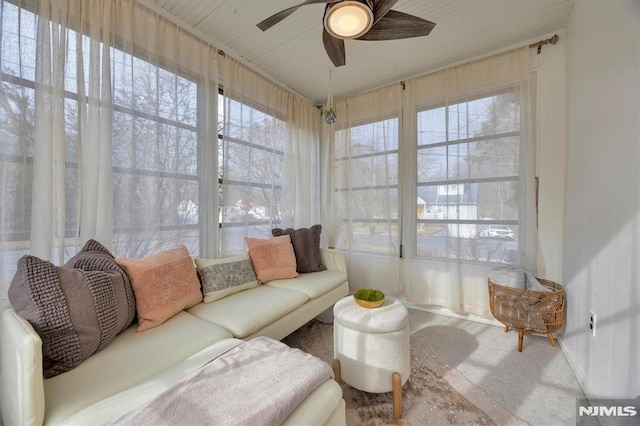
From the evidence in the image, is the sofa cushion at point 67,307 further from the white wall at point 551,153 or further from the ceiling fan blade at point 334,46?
the white wall at point 551,153

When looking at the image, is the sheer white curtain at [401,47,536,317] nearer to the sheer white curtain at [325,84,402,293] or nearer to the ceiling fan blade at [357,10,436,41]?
the sheer white curtain at [325,84,402,293]

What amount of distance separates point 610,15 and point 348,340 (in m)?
2.35

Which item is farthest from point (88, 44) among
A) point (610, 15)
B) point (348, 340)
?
point (610, 15)

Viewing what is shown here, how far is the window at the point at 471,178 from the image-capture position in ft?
7.61

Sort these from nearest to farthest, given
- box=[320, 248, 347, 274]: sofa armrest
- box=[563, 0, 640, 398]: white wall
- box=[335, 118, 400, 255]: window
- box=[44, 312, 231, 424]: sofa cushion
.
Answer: box=[44, 312, 231, 424]: sofa cushion < box=[563, 0, 640, 398]: white wall < box=[320, 248, 347, 274]: sofa armrest < box=[335, 118, 400, 255]: window

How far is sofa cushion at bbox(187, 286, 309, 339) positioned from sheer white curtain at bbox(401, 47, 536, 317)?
157cm

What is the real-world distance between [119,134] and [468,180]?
294cm

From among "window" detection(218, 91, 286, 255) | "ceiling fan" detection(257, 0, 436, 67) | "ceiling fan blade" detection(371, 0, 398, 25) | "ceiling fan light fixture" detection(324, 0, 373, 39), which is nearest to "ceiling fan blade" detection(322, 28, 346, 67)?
"ceiling fan" detection(257, 0, 436, 67)

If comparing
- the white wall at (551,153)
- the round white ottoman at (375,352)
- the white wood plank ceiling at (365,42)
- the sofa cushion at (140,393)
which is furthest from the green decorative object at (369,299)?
the white wood plank ceiling at (365,42)

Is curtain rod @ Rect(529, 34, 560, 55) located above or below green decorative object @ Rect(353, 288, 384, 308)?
above

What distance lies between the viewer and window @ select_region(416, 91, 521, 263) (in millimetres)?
2320

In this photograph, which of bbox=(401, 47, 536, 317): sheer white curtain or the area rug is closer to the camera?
the area rug

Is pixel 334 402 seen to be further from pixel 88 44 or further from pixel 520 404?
pixel 88 44

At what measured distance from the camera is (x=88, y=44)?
5.05 ft
